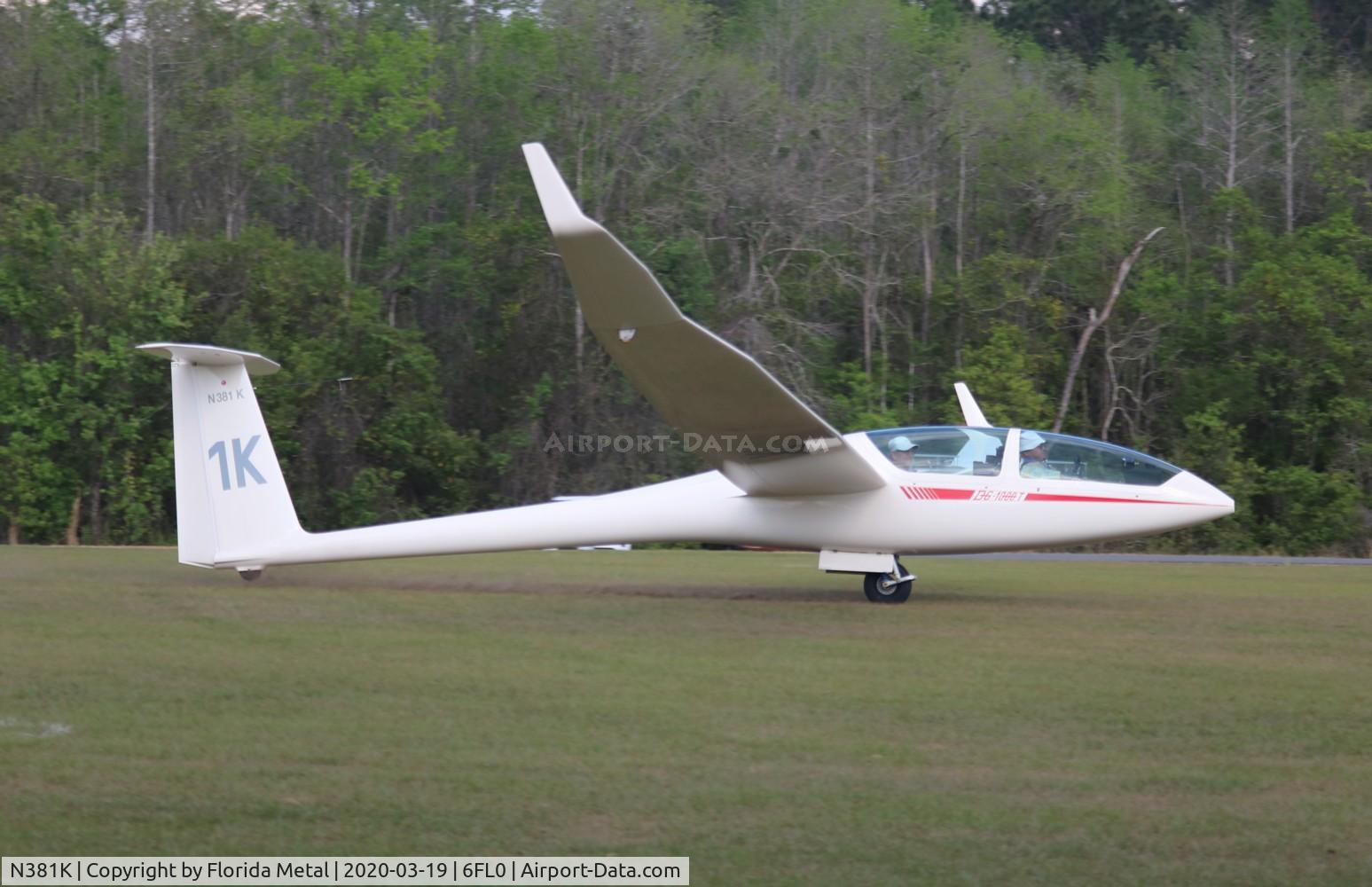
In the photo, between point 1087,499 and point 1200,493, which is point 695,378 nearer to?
point 1087,499

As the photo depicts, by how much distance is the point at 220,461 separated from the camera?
1291 cm

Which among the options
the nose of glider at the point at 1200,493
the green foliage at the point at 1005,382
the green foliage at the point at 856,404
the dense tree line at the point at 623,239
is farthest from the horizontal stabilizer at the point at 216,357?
the green foliage at the point at 1005,382

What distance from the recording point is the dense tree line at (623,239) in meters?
28.4

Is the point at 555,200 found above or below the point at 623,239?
below

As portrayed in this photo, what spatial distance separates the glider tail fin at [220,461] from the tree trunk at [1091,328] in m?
20.8

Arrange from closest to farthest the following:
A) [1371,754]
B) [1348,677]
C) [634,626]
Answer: [1371,754] < [1348,677] < [634,626]

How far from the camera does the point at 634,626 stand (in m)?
11.0

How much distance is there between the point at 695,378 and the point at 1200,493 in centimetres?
486

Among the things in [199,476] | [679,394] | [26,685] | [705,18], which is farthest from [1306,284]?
[26,685]

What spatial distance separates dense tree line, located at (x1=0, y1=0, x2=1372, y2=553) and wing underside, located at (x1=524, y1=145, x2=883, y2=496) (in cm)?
1491

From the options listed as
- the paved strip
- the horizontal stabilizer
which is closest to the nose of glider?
the paved strip

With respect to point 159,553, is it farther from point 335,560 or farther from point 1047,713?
point 1047,713

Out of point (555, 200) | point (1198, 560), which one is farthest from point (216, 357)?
point (1198, 560)

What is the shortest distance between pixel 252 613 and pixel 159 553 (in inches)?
304
